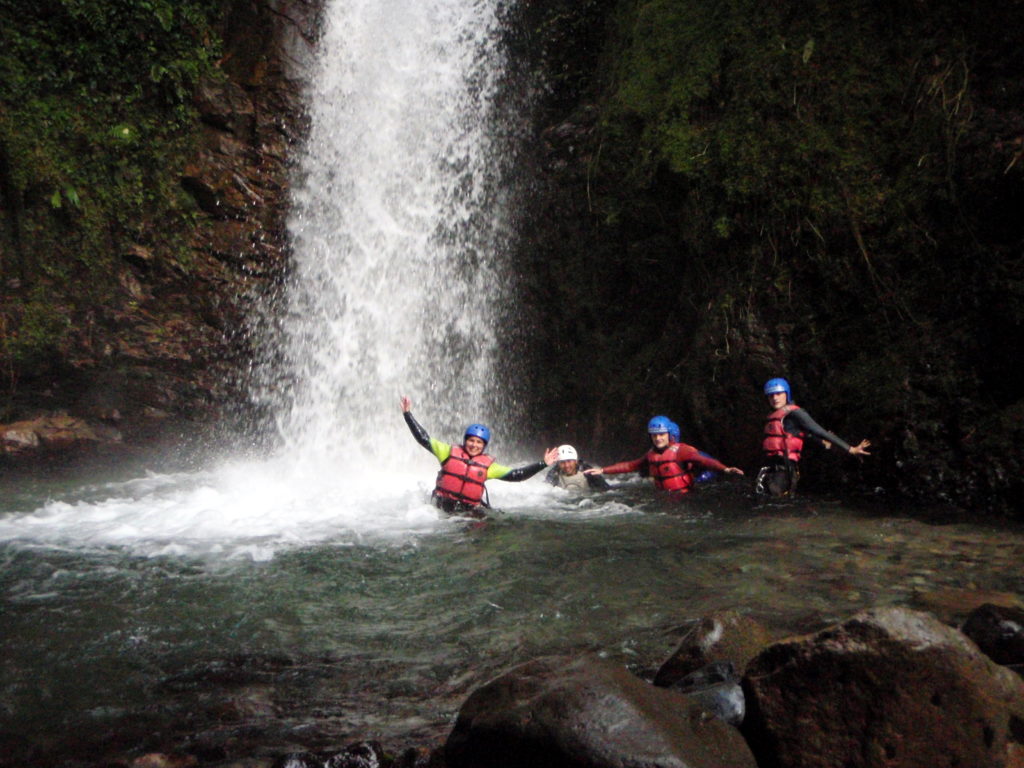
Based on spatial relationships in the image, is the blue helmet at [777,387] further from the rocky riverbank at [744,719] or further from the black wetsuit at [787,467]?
the rocky riverbank at [744,719]

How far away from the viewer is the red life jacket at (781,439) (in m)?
8.34

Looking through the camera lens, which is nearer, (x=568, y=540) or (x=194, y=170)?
(x=568, y=540)

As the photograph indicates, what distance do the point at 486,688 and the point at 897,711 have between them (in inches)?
58.1

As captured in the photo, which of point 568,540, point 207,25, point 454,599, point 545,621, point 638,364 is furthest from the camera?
point 207,25

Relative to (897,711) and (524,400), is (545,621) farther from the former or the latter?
(524,400)

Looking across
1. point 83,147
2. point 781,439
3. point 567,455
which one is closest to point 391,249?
point 83,147

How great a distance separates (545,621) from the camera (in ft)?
14.8

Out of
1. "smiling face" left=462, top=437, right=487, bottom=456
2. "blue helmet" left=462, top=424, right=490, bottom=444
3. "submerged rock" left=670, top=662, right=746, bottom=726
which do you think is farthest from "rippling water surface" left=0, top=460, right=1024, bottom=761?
"blue helmet" left=462, top=424, right=490, bottom=444

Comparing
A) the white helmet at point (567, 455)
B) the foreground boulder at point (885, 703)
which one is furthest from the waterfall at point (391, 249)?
the foreground boulder at point (885, 703)

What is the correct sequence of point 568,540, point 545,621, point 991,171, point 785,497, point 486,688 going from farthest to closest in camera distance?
point 785,497
point 991,171
point 568,540
point 545,621
point 486,688

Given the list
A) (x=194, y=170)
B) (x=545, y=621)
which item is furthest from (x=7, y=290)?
(x=545, y=621)

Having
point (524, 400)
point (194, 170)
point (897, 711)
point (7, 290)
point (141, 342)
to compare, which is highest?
point (194, 170)

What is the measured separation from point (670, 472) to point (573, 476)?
143 centimetres

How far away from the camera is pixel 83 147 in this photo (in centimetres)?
1209
